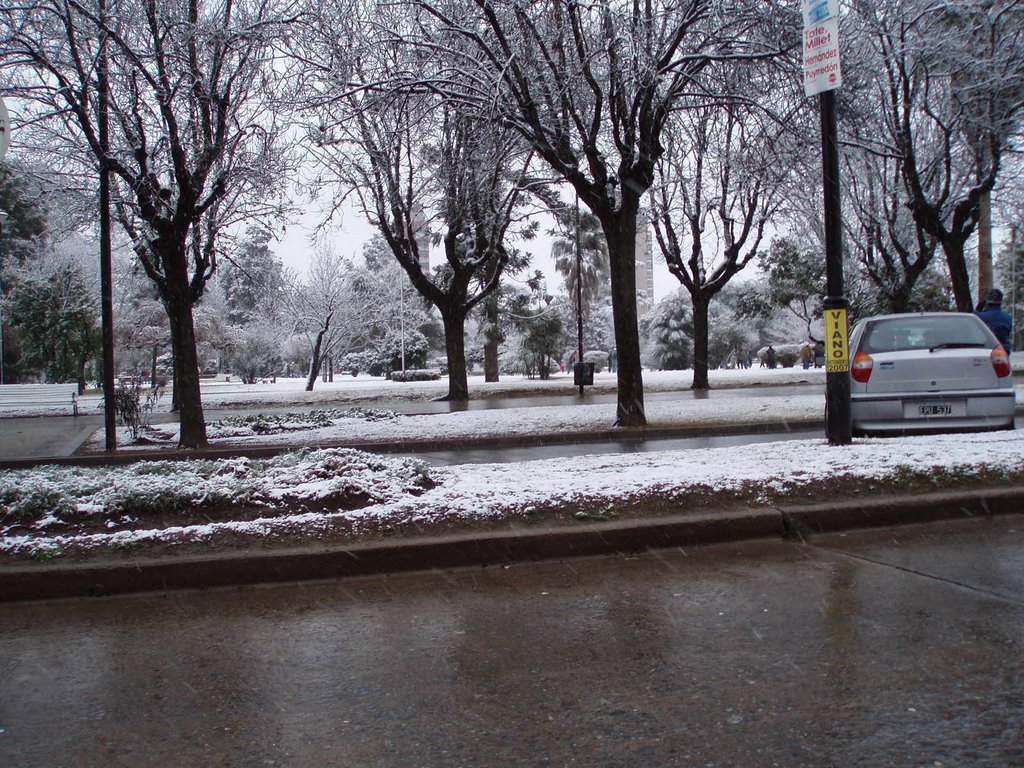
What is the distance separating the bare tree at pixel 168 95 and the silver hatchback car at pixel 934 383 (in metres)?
9.63

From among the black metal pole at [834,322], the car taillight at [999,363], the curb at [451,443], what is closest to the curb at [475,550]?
the black metal pole at [834,322]

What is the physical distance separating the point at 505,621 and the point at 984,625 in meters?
2.28

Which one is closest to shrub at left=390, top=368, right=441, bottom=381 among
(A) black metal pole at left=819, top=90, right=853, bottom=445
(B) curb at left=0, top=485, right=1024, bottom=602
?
(A) black metal pole at left=819, top=90, right=853, bottom=445

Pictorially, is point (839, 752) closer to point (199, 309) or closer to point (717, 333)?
point (199, 309)

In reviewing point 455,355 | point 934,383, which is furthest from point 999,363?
point 455,355

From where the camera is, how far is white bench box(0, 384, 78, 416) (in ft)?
84.0

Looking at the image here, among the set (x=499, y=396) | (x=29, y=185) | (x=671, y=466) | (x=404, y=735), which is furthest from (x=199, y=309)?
(x=404, y=735)

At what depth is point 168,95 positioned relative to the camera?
1188 centimetres

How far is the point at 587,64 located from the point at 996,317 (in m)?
6.76

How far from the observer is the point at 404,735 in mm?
2859

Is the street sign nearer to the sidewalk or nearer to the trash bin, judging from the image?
the sidewalk

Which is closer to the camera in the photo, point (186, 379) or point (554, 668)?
point (554, 668)

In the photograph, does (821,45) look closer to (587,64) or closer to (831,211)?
(831,211)

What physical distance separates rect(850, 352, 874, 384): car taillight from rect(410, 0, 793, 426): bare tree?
5084 mm
